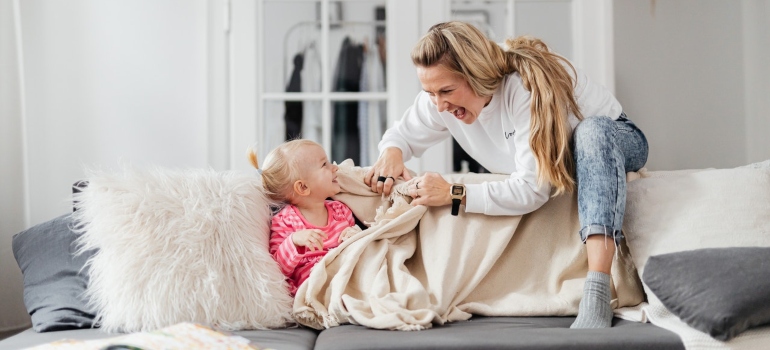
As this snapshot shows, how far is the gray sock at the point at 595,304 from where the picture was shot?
172 centimetres

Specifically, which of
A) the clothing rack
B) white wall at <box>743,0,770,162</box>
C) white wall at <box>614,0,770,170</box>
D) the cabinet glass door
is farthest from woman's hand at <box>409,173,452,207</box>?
white wall at <box>743,0,770,162</box>

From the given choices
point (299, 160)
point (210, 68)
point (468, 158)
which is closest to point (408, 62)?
point (468, 158)

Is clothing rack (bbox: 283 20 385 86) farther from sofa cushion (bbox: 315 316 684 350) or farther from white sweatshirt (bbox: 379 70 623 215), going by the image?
sofa cushion (bbox: 315 316 684 350)

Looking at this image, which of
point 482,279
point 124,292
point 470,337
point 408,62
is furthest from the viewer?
point 408,62

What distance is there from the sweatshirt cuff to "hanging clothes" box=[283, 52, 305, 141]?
1.33m

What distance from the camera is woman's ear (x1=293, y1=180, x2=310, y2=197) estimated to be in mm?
2002

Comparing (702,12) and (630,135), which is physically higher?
(702,12)

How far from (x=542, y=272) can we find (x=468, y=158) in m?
1.35

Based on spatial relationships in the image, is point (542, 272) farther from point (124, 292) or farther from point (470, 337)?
point (124, 292)

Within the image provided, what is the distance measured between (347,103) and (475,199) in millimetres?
1335

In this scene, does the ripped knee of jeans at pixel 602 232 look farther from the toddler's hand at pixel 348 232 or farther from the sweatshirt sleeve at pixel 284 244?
the sweatshirt sleeve at pixel 284 244

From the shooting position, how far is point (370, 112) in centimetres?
319

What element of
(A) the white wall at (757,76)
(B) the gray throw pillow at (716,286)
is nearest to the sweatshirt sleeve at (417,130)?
(B) the gray throw pillow at (716,286)

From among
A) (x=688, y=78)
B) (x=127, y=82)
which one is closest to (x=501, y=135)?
(x=127, y=82)
